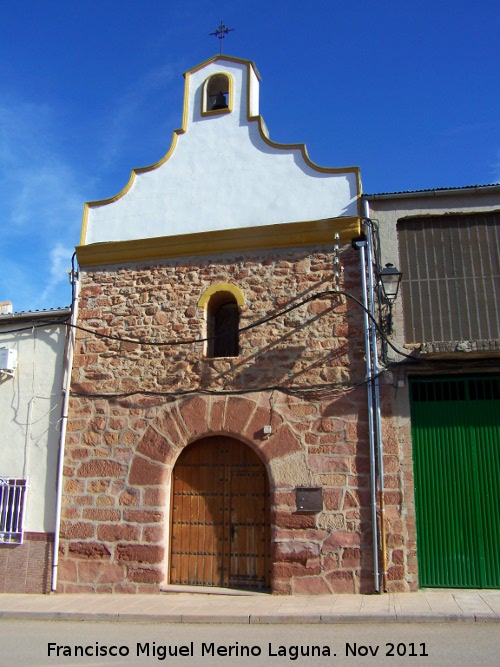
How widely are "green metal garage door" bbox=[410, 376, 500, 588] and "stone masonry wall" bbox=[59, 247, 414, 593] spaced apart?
1.32 ft

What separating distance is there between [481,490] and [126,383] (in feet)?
16.8

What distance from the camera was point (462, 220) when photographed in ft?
30.1

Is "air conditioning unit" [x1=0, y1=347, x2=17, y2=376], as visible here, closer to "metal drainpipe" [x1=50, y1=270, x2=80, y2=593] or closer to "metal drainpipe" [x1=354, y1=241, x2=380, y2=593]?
"metal drainpipe" [x1=50, y1=270, x2=80, y2=593]

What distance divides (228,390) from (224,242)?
2.24m

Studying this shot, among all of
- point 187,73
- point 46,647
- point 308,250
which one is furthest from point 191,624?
point 187,73

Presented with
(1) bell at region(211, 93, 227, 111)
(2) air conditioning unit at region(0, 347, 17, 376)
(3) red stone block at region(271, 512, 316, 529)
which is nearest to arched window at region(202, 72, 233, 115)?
(1) bell at region(211, 93, 227, 111)

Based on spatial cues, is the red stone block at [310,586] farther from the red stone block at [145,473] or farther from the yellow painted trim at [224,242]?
the yellow painted trim at [224,242]

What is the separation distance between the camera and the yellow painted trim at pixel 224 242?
9.23 m

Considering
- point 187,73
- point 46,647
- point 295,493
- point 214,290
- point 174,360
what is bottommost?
point 46,647

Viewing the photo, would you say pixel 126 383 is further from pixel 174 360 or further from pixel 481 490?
pixel 481 490

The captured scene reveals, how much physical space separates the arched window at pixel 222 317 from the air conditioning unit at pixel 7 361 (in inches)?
121

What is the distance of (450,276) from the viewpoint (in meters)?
8.99

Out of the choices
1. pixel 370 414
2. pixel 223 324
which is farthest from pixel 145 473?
pixel 370 414

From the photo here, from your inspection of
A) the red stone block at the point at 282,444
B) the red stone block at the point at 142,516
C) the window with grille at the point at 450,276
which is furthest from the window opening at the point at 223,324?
the window with grille at the point at 450,276
